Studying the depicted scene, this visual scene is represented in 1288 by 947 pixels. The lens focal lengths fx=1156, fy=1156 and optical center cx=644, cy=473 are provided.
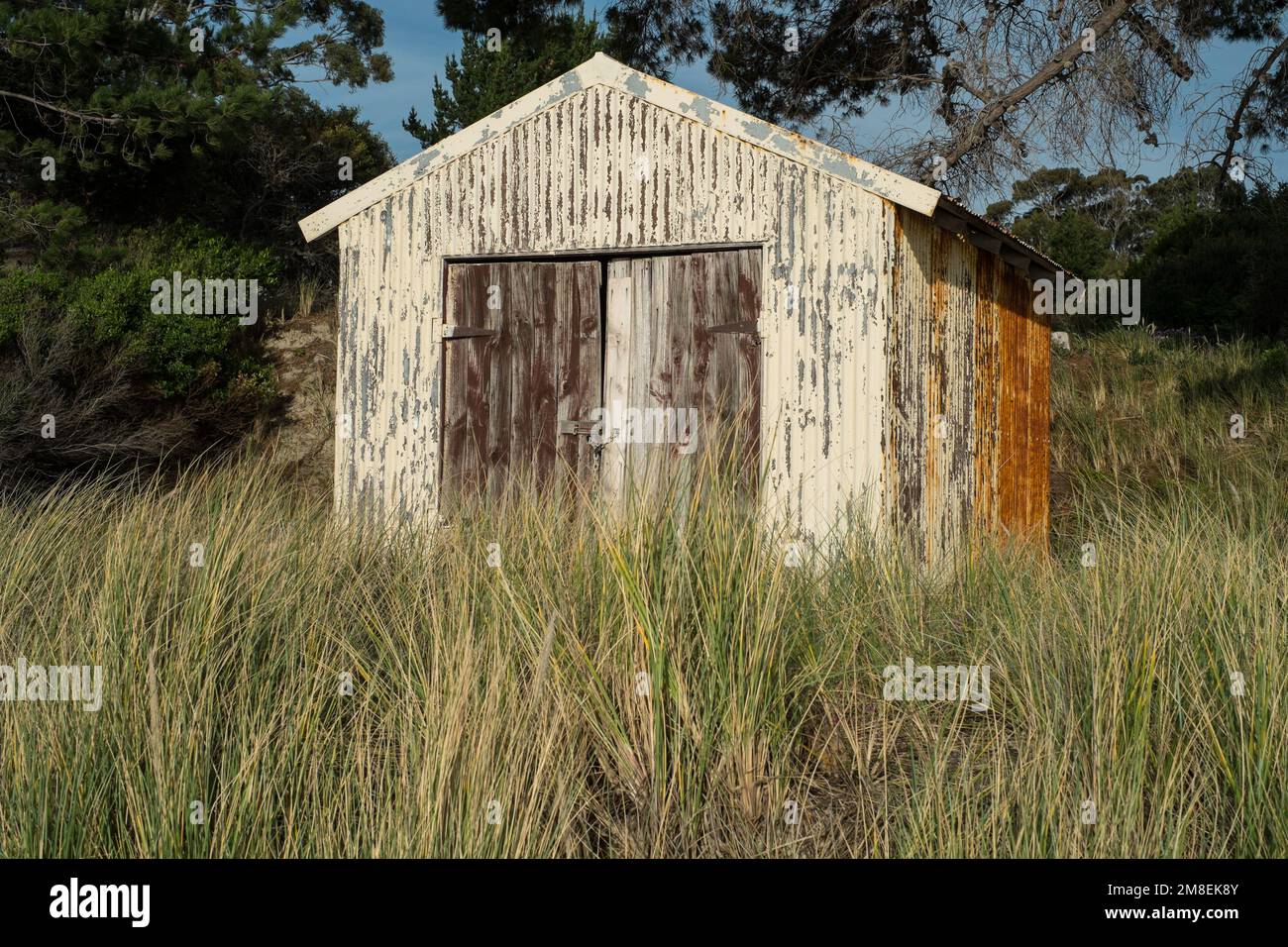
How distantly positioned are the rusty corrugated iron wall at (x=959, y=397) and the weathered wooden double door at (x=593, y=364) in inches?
41.1

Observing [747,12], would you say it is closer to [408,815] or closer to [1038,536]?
[1038,536]

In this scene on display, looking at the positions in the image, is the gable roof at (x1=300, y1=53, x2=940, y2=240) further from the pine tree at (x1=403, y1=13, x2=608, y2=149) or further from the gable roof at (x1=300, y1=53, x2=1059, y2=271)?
the pine tree at (x1=403, y1=13, x2=608, y2=149)

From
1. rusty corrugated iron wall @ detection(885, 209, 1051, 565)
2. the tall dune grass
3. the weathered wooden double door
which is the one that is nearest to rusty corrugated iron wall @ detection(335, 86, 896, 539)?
the weathered wooden double door

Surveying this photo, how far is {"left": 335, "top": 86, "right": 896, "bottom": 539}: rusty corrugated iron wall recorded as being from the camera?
7.93 metres

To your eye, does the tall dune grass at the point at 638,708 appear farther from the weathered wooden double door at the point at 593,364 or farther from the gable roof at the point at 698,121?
the gable roof at the point at 698,121

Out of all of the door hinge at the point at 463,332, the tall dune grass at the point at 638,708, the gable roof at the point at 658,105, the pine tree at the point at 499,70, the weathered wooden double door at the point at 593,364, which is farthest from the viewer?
the pine tree at the point at 499,70

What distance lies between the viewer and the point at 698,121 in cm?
834

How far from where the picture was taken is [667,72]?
1498 cm

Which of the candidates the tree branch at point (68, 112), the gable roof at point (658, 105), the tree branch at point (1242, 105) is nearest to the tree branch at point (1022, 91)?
the tree branch at point (1242, 105)

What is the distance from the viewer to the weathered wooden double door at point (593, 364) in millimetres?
8312

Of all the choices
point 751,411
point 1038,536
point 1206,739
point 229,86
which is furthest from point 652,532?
point 229,86

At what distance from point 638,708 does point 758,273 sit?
186 inches

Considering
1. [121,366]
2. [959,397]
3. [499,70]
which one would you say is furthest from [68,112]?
[959,397]

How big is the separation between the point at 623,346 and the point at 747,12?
7.68 m
